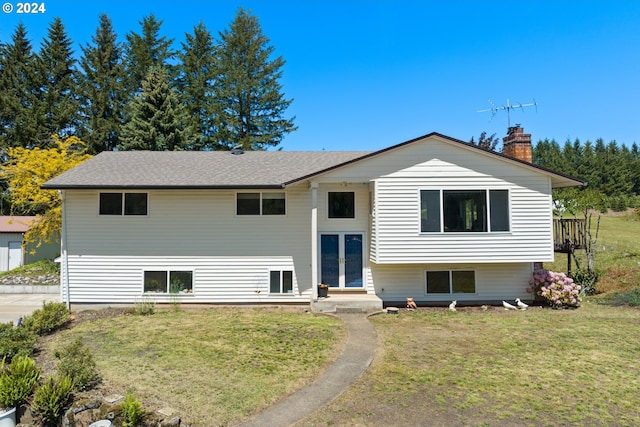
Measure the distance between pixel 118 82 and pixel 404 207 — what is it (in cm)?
3132

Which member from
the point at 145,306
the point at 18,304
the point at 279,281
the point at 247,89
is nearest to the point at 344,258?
the point at 279,281

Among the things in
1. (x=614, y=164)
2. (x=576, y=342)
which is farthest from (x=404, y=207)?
(x=614, y=164)

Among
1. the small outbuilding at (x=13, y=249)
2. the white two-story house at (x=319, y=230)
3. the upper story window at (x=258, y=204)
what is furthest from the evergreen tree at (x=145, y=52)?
the upper story window at (x=258, y=204)

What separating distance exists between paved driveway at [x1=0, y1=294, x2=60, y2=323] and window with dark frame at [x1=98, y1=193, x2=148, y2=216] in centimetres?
426

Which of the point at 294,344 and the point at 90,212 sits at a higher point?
the point at 90,212

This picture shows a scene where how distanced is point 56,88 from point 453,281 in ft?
122

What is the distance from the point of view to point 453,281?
1234cm

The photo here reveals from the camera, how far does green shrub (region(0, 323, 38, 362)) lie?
7516 mm

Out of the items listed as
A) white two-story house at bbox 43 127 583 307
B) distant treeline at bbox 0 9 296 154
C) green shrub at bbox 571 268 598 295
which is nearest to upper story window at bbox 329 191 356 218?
white two-story house at bbox 43 127 583 307

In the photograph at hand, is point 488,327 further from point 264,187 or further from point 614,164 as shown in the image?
point 614,164

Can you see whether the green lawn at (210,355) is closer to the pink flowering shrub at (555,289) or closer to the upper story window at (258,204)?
the upper story window at (258,204)

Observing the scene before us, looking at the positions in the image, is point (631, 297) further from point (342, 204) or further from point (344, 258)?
point (342, 204)

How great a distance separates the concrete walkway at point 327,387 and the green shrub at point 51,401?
3.06m

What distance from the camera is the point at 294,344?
8328 millimetres
